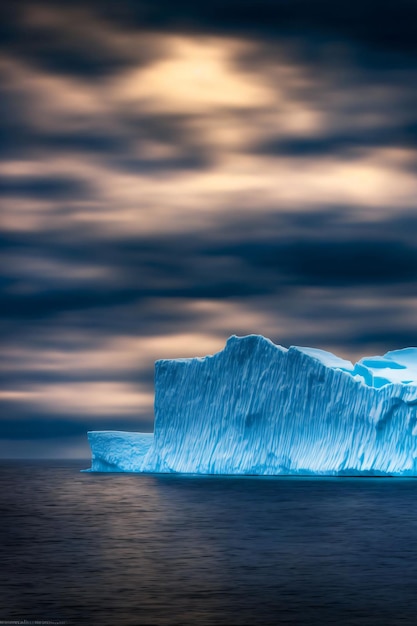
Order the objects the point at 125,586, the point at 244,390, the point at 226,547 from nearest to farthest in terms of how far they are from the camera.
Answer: the point at 125,586 → the point at 226,547 → the point at 244,390

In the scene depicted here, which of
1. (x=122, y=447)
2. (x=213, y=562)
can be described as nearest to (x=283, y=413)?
(x=122, y=447)

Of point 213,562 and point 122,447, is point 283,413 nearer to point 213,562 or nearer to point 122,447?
point 122,447

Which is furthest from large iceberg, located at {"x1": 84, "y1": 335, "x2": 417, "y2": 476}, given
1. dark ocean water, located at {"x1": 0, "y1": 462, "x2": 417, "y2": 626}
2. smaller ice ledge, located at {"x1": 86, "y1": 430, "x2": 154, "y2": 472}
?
dark ocean water, located at {"x1": 0, "y1": 462, "x2": 417, "y2": 626}

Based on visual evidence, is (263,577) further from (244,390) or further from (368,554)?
(244,390)

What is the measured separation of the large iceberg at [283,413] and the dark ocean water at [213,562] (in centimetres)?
401

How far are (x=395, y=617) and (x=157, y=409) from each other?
27861 millimetres

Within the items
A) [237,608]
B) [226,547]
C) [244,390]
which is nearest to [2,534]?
[226,547]

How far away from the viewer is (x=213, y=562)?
1553 centimetres

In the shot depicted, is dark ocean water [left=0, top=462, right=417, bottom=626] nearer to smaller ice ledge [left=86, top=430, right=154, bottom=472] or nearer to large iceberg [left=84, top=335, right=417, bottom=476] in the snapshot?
large iceberg [left=84, top=335, right=417, bottom=476]

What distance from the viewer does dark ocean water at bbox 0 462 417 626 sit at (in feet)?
36.9

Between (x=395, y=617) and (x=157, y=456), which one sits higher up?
(x=157, y=456)

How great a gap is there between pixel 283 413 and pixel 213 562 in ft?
65.1

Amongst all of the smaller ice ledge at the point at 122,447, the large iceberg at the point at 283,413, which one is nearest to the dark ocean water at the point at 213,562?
the large iceberg at the point at 283,413

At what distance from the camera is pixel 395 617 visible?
1089cm
